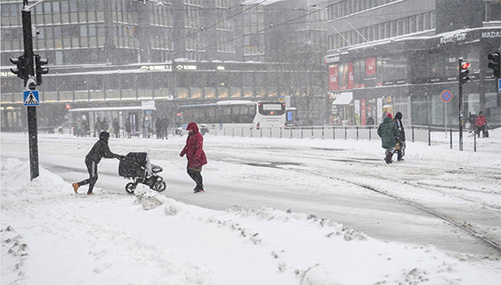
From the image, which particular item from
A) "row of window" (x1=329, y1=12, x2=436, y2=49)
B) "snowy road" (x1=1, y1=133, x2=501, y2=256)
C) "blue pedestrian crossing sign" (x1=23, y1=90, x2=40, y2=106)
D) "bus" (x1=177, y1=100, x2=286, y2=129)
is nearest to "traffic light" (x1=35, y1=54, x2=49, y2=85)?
"blue pedestrian crossing sign" (x1=23, y1=90, x2=40, y2=106)

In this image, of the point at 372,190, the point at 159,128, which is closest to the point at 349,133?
the point at 159,128

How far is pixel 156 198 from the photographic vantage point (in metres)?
10.7

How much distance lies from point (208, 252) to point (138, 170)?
245 inches

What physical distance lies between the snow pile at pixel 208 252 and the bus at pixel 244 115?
3783 centimetres

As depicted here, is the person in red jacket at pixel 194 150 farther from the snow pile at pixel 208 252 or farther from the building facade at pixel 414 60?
the building facade at pixel 414 60

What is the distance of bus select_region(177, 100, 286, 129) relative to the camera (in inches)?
1881

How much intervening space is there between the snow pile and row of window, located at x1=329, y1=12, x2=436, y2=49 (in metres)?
42.8

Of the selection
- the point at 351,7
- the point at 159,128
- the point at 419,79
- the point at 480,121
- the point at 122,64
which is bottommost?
the point at 159,128

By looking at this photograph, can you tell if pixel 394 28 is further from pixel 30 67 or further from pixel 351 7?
pixel 30 67

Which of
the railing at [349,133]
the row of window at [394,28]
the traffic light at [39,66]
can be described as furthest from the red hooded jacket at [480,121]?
the traffic light at [39,66]

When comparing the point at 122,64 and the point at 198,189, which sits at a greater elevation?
the point at 122,64

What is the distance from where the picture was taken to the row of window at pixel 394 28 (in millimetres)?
48656

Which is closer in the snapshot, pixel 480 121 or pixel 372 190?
pixel 372 190

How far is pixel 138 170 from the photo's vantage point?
12734 millimetres
